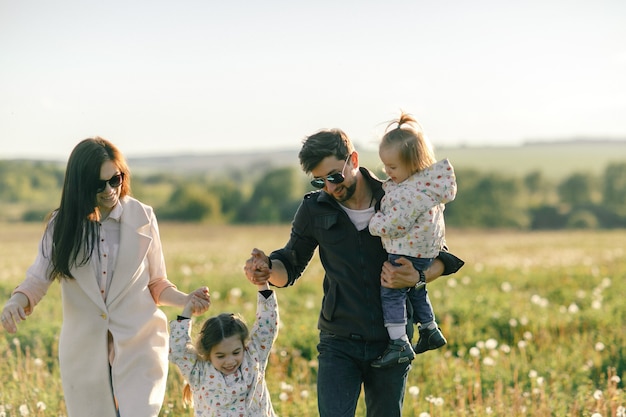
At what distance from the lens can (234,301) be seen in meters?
14.0

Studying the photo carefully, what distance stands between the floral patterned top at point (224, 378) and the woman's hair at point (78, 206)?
719 mm

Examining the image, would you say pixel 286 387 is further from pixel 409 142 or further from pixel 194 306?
pixel 409 142

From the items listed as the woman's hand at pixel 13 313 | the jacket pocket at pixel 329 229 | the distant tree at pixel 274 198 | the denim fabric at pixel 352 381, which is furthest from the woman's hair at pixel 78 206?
the distant tree at pixel 274 198

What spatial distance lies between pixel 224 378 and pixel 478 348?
5.52 metres

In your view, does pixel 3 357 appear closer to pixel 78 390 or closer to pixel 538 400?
pixel 78 390

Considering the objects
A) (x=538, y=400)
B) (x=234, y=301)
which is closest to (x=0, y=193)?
(x=234, y=301)

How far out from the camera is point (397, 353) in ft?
16.7

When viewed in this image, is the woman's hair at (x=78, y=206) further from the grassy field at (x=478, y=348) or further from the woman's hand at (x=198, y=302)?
the grassy field at (x=478, y=348)

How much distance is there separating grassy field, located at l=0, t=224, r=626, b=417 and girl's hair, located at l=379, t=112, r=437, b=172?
7.95ft

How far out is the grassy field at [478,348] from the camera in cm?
725

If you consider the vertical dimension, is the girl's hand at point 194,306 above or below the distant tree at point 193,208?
A: above

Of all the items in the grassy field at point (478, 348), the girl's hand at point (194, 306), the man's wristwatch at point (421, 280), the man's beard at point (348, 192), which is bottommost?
the grassy field at point (478, 348)

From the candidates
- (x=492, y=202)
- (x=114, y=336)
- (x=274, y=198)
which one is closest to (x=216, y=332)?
(x=114, y=336)

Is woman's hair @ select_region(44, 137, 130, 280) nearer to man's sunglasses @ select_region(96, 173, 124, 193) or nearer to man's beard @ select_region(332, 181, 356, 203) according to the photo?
man's sunglasses @ select_region(96, 173, 124, 193)
